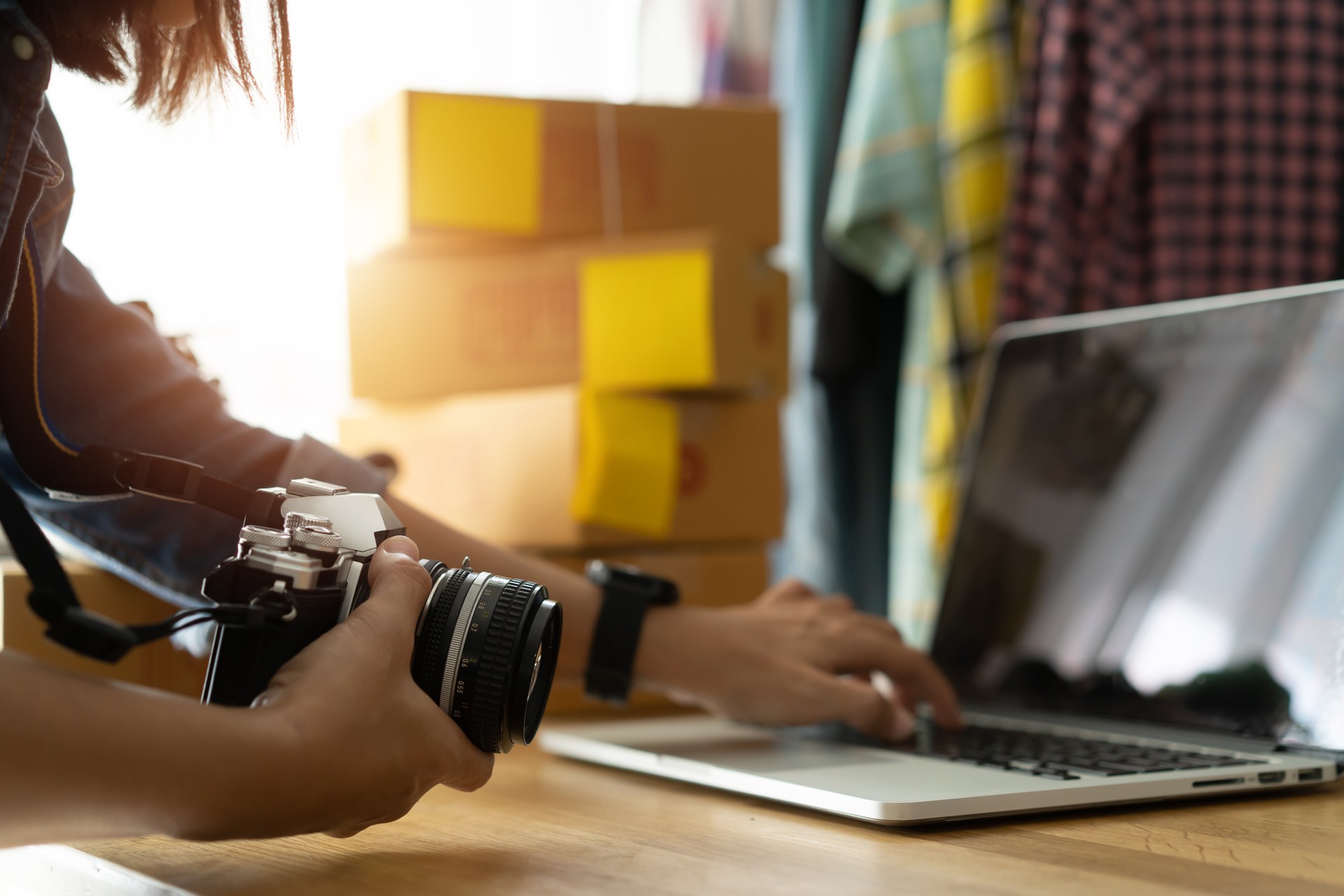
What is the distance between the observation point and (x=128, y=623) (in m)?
0.80

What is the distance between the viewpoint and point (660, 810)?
1.73 ft

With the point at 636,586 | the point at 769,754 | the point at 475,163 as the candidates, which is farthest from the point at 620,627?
the point at 475,163

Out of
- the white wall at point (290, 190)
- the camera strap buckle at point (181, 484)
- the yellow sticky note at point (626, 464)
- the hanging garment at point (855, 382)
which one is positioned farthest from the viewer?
the hanging garment at point (855, 382)

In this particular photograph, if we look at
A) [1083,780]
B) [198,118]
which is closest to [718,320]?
[198,118]

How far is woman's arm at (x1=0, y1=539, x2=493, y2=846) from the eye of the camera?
14.4 inches

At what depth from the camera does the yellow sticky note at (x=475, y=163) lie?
100cm

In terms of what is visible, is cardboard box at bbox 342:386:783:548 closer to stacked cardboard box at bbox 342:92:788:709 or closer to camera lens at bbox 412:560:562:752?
stacked cardboard box at bbox 342:92:788:709

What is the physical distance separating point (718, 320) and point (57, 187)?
54 centimetres

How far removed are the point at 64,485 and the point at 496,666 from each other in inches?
10.9

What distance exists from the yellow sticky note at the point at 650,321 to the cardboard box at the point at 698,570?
0.14m

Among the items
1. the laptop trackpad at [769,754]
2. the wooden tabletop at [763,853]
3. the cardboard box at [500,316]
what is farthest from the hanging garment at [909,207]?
the wooden tabletop at [763,853]

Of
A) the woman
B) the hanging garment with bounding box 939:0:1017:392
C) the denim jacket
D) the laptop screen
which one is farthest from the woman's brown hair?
the hanging garment with bounding box 939:0:1017:392

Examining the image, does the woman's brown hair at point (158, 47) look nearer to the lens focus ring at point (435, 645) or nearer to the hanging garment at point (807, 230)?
the lens focus ring at point (435, 645)

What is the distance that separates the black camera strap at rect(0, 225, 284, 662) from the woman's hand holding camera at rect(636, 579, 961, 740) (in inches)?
11.8
